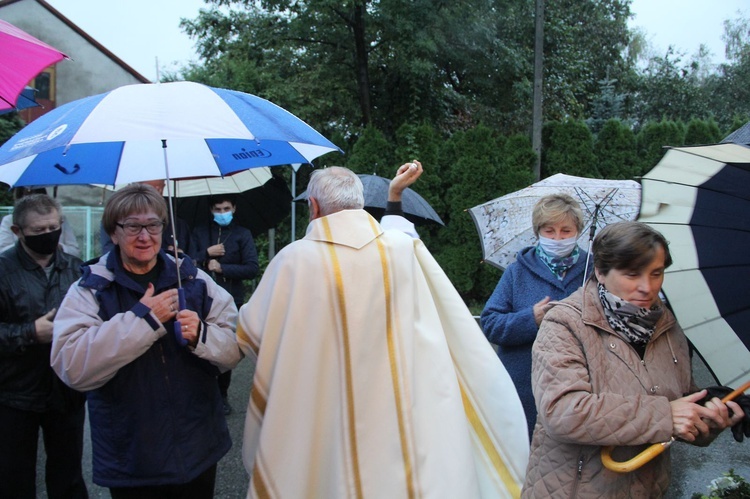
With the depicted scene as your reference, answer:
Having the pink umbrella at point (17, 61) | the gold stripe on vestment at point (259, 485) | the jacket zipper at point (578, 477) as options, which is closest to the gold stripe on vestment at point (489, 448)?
the jacket zipper at point (578, 477)

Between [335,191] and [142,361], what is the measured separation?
0.97 m

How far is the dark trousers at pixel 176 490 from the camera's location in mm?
2498

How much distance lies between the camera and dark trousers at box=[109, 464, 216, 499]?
2498mm

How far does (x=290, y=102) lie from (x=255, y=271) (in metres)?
7.71

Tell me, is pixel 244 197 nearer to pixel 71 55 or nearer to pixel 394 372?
pixel 394 372

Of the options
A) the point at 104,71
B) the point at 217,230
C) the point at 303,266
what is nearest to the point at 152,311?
the point at 303,266

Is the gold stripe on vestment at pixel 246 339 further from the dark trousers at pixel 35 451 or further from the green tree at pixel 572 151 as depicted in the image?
the green tree at pixel 572 151

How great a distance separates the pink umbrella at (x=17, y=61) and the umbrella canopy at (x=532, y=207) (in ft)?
8.30

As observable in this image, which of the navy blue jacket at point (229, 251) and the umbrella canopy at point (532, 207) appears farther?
the navy blue jacket at point (229, 251)

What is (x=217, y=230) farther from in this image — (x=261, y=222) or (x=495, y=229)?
(x=495, y=229)

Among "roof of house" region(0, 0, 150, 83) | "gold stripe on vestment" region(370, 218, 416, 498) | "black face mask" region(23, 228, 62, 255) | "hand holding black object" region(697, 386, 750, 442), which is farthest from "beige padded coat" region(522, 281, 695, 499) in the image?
"roof of house" region(0, 0, 150, 83)

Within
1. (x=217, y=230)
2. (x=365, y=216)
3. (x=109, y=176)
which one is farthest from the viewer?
(x=217, y=230)

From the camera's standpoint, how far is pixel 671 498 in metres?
4.28

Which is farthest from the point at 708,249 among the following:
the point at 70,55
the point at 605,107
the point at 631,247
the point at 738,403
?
the point at 70,55
